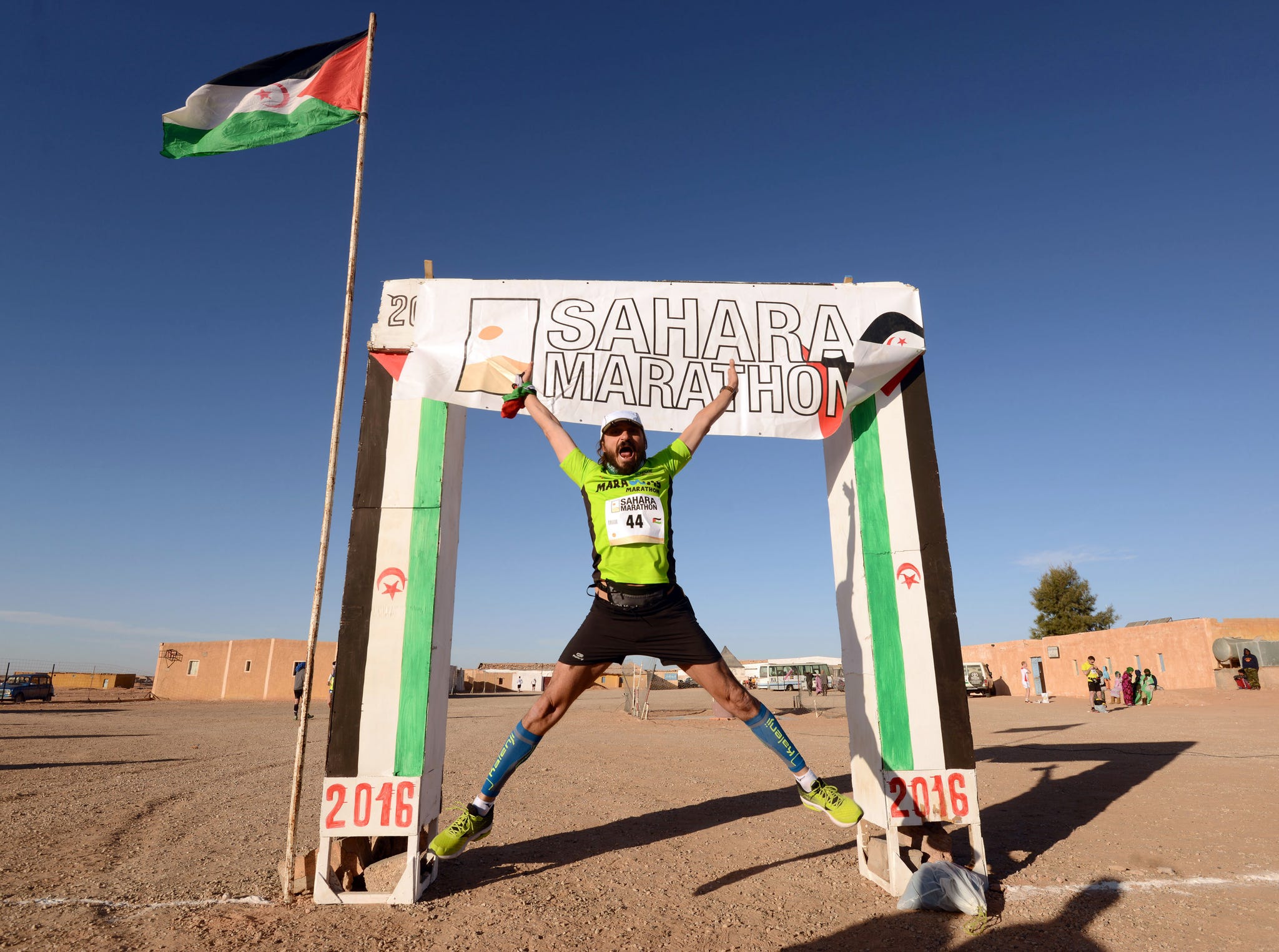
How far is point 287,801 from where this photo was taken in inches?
287

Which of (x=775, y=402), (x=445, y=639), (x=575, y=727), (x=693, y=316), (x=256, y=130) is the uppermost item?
(x=256, y=130)

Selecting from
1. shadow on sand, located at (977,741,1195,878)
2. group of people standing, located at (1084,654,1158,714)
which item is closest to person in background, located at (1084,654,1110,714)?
group of people standing, located at (1084,654,1158,714)

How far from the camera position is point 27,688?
3294 cm

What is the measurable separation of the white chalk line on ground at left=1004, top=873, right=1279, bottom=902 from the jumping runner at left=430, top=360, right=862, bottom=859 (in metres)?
1.15

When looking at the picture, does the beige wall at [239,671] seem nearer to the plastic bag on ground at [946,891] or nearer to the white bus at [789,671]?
the white bus at [789,671]

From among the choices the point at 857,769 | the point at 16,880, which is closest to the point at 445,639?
the point at 16,880

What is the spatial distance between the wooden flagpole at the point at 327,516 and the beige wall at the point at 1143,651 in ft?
111

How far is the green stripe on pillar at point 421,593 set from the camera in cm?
443

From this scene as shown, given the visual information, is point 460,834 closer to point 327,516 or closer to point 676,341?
point 327,516

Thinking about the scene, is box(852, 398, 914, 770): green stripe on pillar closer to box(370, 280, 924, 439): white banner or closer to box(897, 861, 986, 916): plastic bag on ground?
box(370, 280, 924, 439): white banner

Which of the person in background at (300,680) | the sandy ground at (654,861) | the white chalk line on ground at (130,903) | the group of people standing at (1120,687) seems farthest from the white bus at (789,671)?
the white chalk line on ground at (130,903)

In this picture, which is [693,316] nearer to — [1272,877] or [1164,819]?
[1272,877]

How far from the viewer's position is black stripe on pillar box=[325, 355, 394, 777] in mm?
4434

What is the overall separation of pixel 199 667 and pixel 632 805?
155ft
